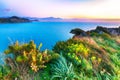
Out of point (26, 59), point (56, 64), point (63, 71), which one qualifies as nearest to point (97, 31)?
point (56, 64)

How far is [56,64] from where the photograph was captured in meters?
9.35

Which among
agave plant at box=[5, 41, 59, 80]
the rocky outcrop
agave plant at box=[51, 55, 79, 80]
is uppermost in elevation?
agave plant at box=[5, 41, 59, 80]

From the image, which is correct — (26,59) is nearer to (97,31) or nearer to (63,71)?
(63,71)

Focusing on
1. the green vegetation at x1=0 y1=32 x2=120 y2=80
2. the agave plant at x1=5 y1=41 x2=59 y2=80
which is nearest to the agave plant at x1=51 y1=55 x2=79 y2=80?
the green vegetation at x1=0 y1=32 x2=120 y2=80

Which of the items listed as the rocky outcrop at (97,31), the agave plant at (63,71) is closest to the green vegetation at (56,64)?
the agave plant at (63,71)

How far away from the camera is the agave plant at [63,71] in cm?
899

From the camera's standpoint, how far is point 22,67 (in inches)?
356

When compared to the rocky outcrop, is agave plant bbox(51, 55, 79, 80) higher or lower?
higher

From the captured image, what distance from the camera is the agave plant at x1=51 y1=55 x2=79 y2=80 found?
8992mm

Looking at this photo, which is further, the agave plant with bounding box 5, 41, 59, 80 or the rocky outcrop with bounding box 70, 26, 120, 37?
the rocky outcrop with bounding box 70, 26, 120, 37

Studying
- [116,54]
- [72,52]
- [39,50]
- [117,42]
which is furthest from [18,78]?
[117,42]

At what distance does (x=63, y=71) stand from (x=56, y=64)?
0.36m

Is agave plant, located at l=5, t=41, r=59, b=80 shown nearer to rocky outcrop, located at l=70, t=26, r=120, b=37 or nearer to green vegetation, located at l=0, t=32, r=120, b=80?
green vegetation, located at l=0, t=32, r=120, b=80

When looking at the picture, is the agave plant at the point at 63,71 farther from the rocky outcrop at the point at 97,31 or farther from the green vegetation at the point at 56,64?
the rocky outcrop at the point at 97,31
